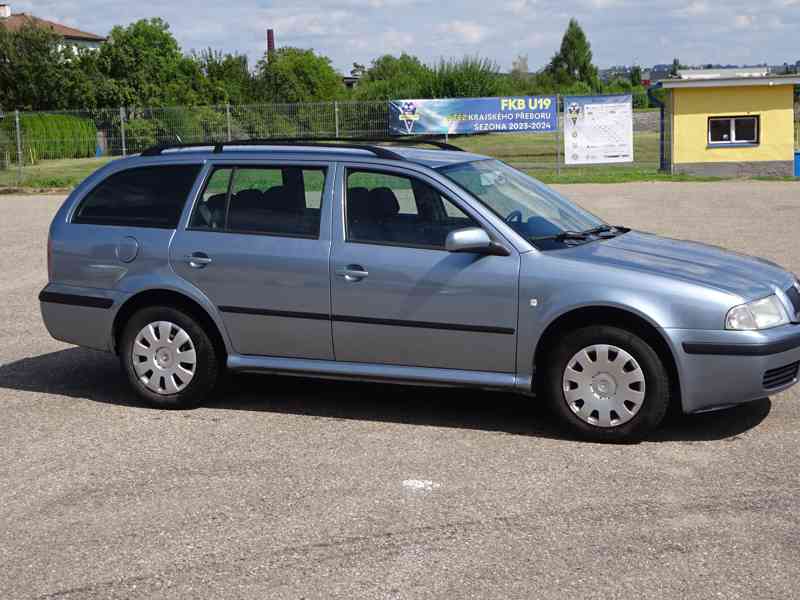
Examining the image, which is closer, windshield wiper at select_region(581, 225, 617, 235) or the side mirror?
the side mirror

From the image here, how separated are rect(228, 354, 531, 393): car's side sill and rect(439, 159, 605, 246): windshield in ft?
2.81

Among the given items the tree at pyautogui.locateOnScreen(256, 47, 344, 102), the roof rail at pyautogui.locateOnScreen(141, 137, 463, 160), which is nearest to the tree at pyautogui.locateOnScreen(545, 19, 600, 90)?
the tree at pyautogui.locateOnScreen(256, 47, 344, 102)

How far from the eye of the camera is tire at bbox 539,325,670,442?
20.1 ft

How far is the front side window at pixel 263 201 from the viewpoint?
22.9 ft

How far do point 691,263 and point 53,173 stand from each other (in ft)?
96.1

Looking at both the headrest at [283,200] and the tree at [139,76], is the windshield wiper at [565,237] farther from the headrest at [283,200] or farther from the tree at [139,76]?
the tree at [139,76]

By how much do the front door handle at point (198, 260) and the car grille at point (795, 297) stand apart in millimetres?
3460

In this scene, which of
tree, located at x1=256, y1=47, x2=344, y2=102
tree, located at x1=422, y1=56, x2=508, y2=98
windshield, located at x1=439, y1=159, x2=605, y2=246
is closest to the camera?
windshield, located at x1=439, y1=159, x2=605, y2=246

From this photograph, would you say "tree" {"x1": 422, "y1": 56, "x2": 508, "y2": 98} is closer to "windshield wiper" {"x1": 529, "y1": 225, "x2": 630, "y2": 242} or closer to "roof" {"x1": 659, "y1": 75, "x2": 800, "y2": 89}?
"roof" {"x1": 659, "y1": 75, "x2": 800, "y2": 89}

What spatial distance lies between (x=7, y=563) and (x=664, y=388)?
3.41 metres

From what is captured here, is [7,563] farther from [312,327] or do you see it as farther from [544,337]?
[544,337]

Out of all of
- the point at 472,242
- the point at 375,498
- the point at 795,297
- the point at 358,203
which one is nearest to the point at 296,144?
the point at 358,203

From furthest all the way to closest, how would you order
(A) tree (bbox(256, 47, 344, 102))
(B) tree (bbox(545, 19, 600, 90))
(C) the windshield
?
(B) tree (bbox(545, 19, 600, 90))
(A) tree (bbox(256, 47, 344, 102))
(C) the windshield

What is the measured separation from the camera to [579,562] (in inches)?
181
